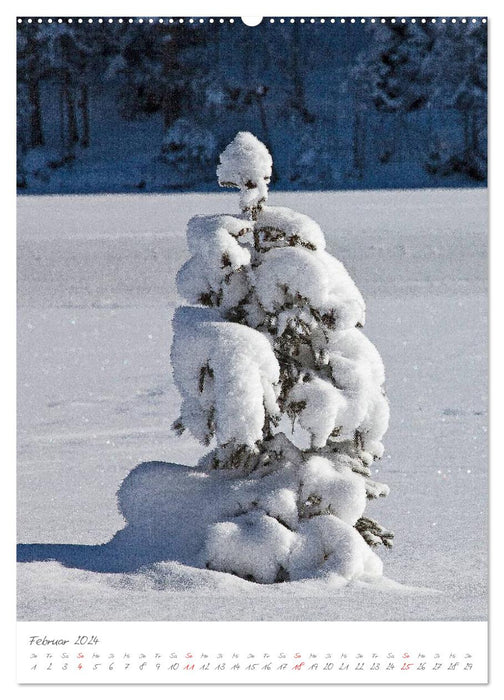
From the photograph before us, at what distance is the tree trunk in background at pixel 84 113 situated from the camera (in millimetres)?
12734

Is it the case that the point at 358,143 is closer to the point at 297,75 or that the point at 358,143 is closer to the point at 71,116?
the point at 297,75

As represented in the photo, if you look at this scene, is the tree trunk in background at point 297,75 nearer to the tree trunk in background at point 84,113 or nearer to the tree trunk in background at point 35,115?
the tree trunk in background at point 84,113

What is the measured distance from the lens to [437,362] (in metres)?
16.1

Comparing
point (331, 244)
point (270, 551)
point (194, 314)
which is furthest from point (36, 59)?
point (331, 244)

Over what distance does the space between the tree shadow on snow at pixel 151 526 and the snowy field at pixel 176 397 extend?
7cm

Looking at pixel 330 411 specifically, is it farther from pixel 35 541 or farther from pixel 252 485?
pixel 35 541

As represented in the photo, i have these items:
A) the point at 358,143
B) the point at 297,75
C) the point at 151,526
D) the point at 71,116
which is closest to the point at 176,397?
the point at 71,116

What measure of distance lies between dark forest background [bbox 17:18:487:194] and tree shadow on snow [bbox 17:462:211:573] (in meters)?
2.72

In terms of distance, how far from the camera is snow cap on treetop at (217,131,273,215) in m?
8.32
